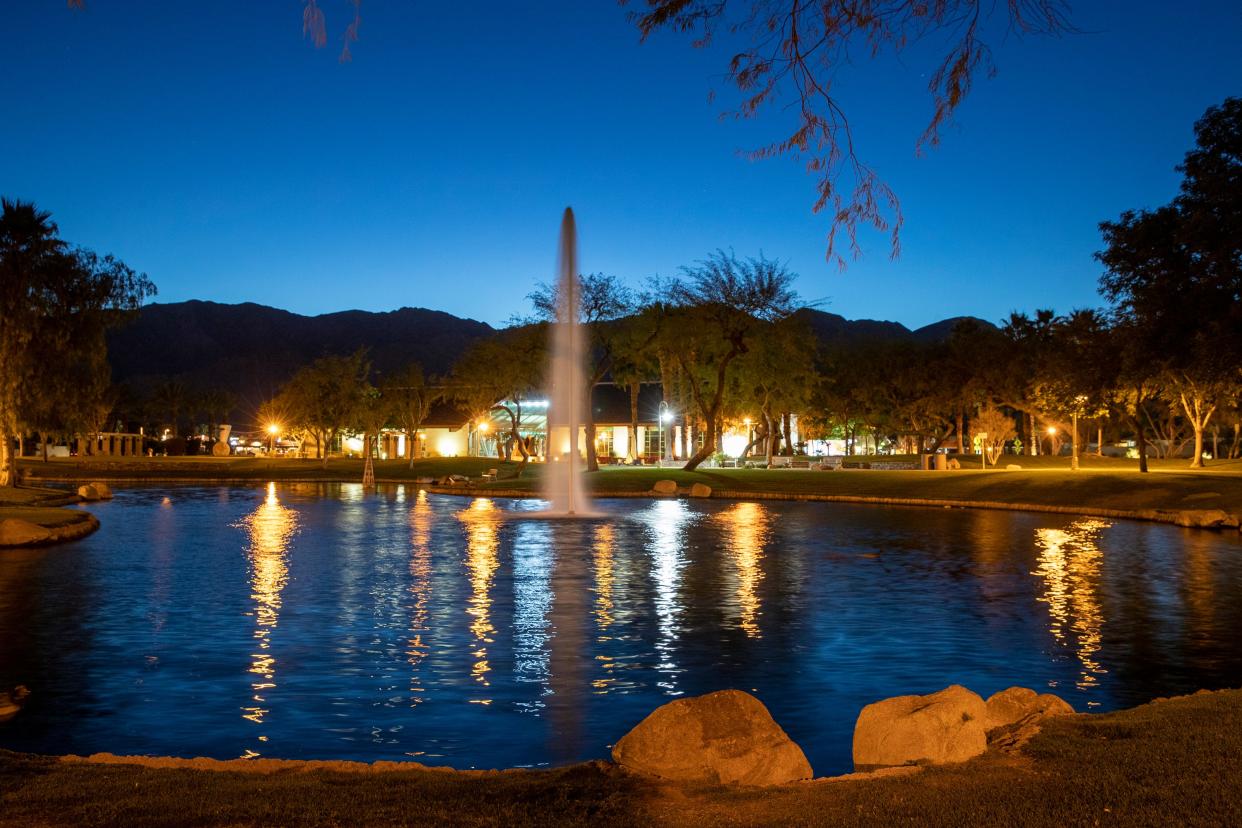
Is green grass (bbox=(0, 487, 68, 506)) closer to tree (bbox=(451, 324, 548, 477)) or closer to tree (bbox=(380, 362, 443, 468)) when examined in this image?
tree (bbox=(451, 324, 548, 477))

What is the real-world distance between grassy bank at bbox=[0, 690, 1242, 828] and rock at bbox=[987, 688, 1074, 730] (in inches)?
29.8

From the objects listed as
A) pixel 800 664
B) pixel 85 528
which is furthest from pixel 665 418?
pixel 800 664

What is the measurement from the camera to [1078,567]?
23281mm

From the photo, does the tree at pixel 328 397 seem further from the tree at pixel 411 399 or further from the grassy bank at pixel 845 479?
the tree at pixel 411 399

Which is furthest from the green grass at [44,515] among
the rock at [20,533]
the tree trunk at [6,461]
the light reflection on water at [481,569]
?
the tree trunk at [6,461]

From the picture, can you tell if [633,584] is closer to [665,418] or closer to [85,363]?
[85,363]

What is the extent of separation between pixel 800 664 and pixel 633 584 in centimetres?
743

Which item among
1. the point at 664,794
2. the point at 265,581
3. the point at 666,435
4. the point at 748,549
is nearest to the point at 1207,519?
the point at 748,549

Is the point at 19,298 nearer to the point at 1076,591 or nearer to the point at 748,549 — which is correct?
the point at 748,549

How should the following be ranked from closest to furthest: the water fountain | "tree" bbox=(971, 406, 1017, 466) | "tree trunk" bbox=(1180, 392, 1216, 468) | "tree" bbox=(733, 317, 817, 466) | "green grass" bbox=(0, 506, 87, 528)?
"green grass" bbox=(0, 506, 87, 528) → the water fountain → "tree trunk" bbox=(1180, 392, 1216, 468) → "tree" bbox=(733, 317, 817, 466) → "tree" bbox=(971, 406, 1017, 466)

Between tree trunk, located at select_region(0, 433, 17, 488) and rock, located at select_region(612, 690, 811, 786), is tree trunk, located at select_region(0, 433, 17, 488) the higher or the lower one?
the higher one

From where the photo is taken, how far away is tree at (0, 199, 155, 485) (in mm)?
41750

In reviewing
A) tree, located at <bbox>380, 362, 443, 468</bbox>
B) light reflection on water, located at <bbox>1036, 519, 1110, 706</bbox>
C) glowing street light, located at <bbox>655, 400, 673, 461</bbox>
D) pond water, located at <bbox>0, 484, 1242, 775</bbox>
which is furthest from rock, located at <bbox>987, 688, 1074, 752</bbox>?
tree, located at <bbox>380, 362, 443, 468</bbox>

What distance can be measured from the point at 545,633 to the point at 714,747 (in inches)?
319
